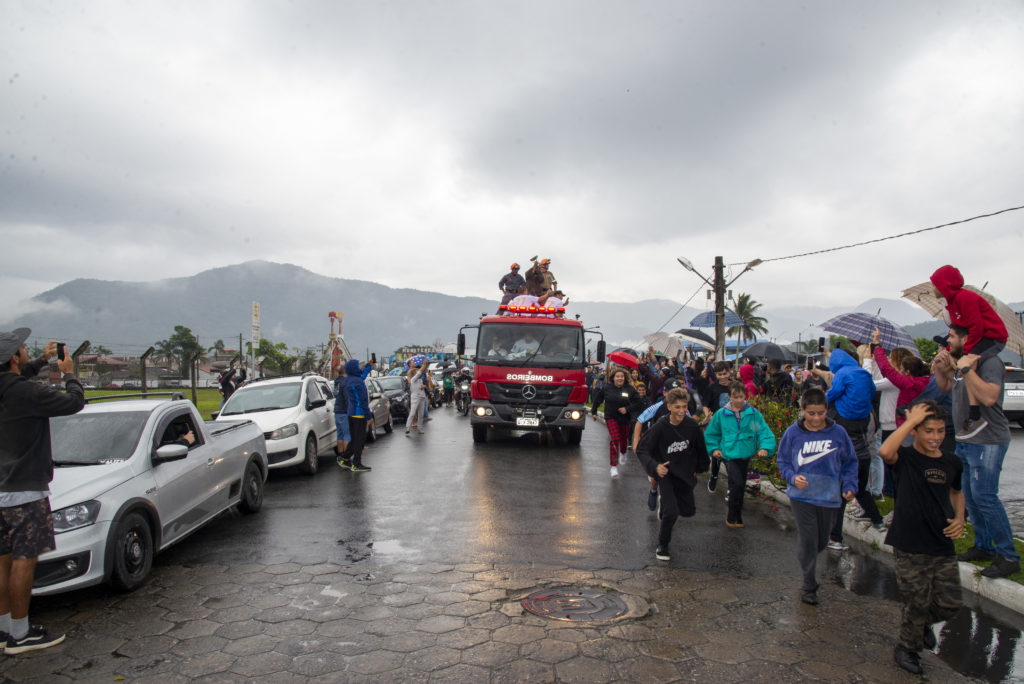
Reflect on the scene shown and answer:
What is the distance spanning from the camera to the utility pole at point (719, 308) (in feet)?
73.7

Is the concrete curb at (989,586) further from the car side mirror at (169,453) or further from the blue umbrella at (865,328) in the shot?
the car side mirror at (169,453)

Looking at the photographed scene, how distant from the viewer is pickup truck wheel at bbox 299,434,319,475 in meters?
10.7

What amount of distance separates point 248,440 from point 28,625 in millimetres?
3790

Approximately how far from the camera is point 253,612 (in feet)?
15.4

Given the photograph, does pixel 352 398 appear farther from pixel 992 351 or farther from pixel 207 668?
pixel 992 351

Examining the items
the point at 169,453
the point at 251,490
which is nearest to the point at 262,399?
the point at 251,490

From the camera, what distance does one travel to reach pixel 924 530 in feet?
12.7

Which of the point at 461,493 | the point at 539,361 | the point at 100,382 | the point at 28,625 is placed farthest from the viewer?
the point at 100,382

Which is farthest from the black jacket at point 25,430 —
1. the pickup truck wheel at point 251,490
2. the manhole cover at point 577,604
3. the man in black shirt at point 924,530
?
the man in black shirt at point 924,530

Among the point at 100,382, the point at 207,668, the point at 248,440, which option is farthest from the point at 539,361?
the point at 100,382

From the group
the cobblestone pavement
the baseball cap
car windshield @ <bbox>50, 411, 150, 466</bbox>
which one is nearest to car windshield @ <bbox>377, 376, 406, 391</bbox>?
car windshield @ <bbox>50, 411, 150, 466</bbox>

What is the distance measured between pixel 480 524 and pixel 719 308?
17.8 metres

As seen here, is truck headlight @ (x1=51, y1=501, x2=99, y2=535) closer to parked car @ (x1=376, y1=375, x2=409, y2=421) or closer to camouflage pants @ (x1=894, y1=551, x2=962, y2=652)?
camouflage pants @ (x1=894, y1=551, x2=962, y2=652)

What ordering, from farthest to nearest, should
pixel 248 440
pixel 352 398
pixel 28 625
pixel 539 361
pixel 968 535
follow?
1. pixel 539 361
2. pixel 352 398
3. pixel 248 440
4. pixel 968 535
5. pixel 28 625
